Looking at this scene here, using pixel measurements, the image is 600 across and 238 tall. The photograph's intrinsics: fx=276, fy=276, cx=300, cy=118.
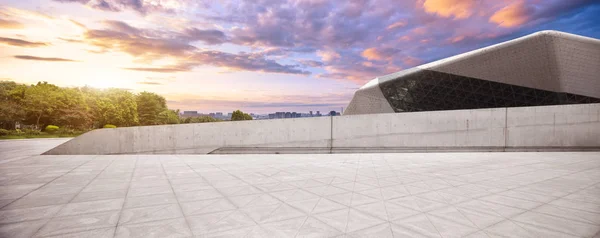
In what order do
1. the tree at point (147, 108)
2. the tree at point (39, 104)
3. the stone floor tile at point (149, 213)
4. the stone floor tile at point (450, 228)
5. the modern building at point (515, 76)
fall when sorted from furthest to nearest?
the tree at point (147, 108) < the tree at point (39, 104) < the modern building at point (515, 76) < the stone floor tile at point (149, 213) < the stone floor tile at point (450, 228)

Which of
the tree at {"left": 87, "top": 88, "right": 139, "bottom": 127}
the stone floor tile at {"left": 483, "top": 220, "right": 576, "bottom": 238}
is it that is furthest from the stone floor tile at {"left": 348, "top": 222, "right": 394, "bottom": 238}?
the tree at {"left": 87, "top": 88, "right": 139, "bottom": 127}

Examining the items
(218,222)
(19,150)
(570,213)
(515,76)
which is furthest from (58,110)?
(515,76)

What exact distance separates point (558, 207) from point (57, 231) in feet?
25.7

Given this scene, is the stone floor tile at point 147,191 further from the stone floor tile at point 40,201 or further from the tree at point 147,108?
the tree at point 147,108

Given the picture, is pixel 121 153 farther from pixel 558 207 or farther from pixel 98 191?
pixel 558 207

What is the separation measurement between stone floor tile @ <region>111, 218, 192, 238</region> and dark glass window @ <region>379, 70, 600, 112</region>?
82.9 ft

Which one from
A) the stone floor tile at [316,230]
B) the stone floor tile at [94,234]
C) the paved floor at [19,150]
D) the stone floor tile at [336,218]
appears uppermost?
the paved floor at [19,150]

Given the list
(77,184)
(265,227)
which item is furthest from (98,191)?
(265,227)

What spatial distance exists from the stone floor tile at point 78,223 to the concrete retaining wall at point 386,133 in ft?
29.8

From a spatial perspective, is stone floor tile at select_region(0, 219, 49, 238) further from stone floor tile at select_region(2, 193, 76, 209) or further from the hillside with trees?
the hillside with trees

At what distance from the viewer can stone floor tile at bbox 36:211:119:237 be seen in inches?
147

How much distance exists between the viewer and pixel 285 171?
27.5 ft

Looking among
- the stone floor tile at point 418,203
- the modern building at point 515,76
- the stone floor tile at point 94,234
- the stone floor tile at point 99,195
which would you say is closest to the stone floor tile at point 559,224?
the stone floor tile at point 418,203

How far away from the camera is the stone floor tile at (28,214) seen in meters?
4.18
